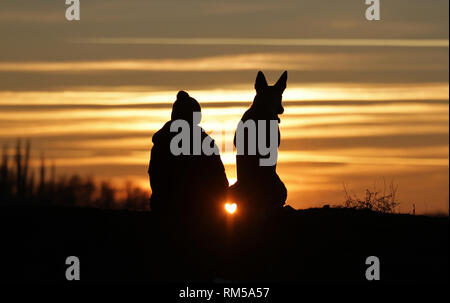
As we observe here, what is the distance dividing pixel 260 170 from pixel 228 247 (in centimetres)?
199

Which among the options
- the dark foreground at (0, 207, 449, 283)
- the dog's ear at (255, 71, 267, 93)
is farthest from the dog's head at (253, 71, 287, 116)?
the dark foreground at (0, 207, 449, 283)

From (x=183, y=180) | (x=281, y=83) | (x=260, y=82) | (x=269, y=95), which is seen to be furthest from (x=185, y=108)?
(x=281, y=83)

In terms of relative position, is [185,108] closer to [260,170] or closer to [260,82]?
[260,82]

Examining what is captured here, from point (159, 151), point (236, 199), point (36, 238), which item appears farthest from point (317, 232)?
point (36, 238)

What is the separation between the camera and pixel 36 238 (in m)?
31.4

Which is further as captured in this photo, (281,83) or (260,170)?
(260,170)

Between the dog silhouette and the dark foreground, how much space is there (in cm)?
45

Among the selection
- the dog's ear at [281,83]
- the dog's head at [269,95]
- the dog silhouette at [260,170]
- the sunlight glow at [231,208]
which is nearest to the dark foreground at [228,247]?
the sunlight glow at [231,208]

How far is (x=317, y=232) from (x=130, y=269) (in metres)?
4.27

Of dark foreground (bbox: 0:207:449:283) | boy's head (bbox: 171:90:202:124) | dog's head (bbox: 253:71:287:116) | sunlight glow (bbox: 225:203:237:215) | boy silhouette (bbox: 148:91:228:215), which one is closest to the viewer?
dark foreground (bbox: 0:207:449:283)

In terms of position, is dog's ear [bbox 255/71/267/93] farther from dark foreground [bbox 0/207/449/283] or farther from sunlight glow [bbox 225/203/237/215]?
dark foreground [bbox 0/207/449/283]

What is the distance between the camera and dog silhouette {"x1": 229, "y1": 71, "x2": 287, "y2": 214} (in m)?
30.8

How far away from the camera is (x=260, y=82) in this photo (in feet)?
101
